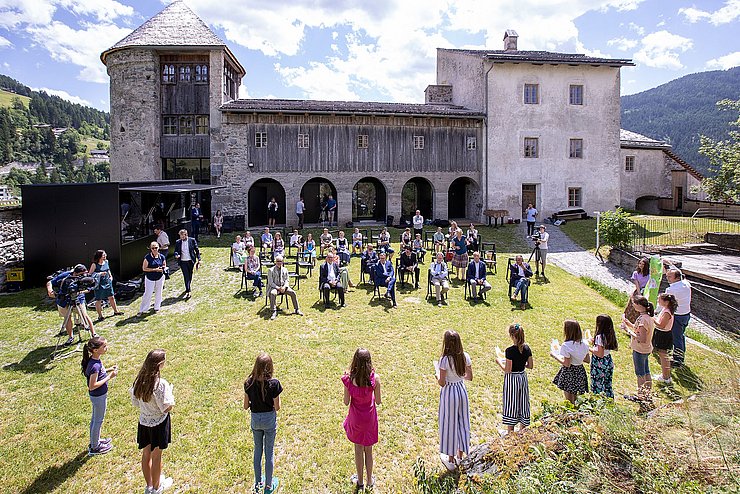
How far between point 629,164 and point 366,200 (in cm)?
1954

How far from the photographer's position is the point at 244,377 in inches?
295

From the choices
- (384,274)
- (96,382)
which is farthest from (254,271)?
(96,382)

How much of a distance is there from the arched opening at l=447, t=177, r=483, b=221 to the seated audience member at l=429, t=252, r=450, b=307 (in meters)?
16.2

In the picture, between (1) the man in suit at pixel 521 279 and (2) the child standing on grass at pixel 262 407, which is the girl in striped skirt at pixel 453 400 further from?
(1) the man in suit at pixel 521 279

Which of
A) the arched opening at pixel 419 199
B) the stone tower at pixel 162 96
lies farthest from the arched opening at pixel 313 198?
the stone tower at pixel 162 96

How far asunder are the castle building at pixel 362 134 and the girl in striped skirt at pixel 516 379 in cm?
2106

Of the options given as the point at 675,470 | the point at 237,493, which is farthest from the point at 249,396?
the point at 675,470

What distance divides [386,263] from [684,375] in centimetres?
712

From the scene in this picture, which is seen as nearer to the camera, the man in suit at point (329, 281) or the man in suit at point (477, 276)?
the man in suit at point (329, 281)

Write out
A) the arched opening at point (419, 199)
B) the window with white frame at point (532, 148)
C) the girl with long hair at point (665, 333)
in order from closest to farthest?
the girl with long hair at point (665, 333), the window with white frame at point (532, 148), the arched opening at point (419, 199)

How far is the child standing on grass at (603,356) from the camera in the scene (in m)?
5.59

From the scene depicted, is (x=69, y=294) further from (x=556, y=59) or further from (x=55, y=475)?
(x=556, y=59)

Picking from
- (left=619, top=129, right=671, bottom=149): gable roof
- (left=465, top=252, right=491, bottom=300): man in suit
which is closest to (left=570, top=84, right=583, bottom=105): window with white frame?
(left=619, top=129, right=671, bottom=149): gable roof

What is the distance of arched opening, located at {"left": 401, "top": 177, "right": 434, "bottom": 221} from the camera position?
97.2 feet
